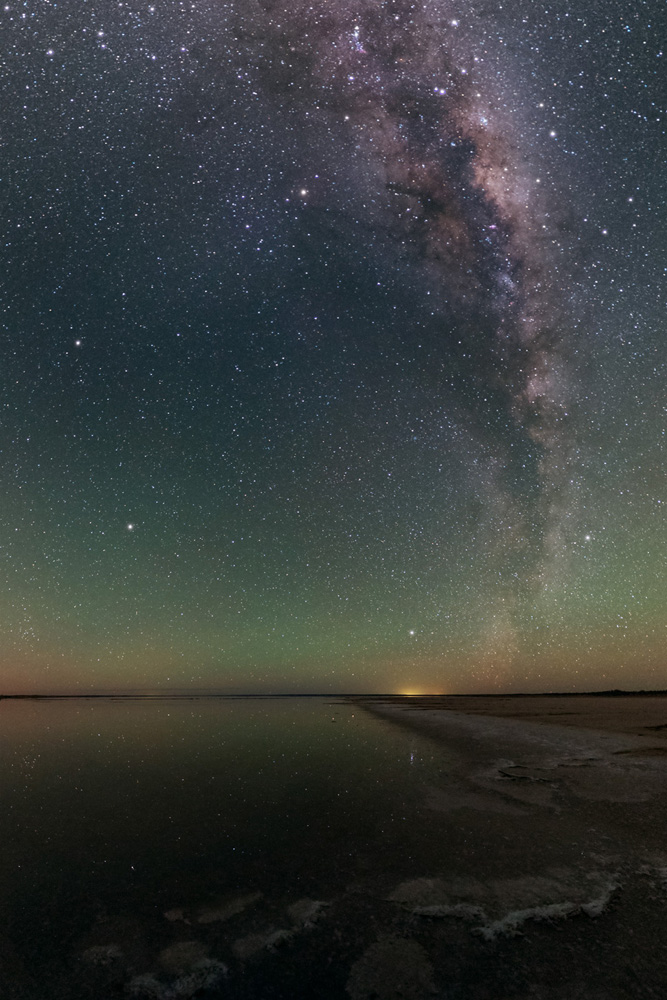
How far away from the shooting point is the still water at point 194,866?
4145 millimetres

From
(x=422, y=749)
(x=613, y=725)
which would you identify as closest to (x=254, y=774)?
(x=422, y=749)

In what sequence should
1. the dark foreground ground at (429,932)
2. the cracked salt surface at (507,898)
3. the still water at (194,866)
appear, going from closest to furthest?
the dark foreground ground at (429,932), the still water at (194,866), the cracked salt surface at (507,898)

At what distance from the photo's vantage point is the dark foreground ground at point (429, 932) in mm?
3854

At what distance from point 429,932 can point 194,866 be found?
130 inches

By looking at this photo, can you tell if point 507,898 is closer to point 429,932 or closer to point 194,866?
point 429,932

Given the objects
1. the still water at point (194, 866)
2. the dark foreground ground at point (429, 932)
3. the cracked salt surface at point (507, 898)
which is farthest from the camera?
the cracked salt surface at point (507, 898)

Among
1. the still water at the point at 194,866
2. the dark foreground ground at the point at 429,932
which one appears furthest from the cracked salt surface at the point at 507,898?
the still water at the point at 194,866

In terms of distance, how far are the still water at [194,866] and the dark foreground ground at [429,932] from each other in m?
0.03

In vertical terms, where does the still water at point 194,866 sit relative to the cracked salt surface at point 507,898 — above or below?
below

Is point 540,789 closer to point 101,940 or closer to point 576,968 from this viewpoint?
point 576,968

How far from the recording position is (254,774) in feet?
39.1

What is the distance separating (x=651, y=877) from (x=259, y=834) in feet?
17.6

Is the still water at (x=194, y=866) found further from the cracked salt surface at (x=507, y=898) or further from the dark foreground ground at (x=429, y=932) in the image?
the cracked salt surface at (x=507, y=898)

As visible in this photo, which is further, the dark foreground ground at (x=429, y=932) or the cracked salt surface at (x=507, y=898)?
the cracked salt surface at (x=507, y=898)
